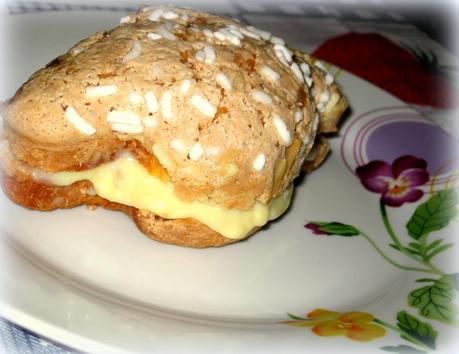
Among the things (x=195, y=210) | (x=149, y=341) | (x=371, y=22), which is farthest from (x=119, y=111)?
(x=371, y=22)

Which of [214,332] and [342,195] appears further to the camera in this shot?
[342,195]

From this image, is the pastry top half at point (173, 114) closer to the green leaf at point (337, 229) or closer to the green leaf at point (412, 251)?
the green leaf at point (337, 229)

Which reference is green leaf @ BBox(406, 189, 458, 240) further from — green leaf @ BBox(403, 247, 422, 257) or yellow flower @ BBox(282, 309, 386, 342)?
yellow flower @ BBox(282, 309, 386, 342)

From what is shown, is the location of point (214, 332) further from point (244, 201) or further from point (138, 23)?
point (138, 23)

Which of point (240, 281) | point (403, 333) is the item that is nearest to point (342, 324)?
point (403, 333)

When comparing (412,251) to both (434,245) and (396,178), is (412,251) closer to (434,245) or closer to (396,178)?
(434,245)

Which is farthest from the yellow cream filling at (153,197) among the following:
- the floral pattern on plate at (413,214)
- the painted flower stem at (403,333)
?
the painted flower stem at (403,333)
